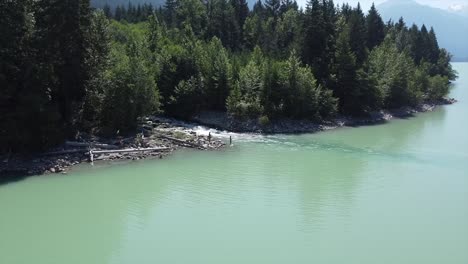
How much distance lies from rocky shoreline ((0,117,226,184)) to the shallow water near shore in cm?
144

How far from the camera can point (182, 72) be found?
53656 millimetres

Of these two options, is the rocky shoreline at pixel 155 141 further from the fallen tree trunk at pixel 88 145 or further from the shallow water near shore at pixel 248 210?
the shallow water near shore at pixel 248 210

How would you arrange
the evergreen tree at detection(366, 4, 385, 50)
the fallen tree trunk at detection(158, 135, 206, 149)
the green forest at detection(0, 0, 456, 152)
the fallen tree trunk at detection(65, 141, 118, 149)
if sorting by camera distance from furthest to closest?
the evergreen tree at detection(366, 4, 385, 50) < the fallen tree trunk at detection(158, 135, 206, 149) < the fallen tree trunk at detection(65, 141, 118, 149) < the green forest at detection(0, 0, 456, 152)

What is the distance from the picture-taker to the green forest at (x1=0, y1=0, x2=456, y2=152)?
33.9 meters

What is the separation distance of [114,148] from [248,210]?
15931 mm

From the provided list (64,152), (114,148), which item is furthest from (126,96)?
(64,152)

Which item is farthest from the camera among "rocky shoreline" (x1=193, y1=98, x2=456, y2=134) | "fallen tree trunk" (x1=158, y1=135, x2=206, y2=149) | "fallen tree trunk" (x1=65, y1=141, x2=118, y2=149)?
"rocky shoreline" (x1=193, y1=98, x2=456, y2=134)

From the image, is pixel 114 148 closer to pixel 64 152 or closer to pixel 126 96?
pixel 64 152

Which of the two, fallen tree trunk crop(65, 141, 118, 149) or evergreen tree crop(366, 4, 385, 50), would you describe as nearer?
fallen tree trunk crop(65, 141, 118, 149)

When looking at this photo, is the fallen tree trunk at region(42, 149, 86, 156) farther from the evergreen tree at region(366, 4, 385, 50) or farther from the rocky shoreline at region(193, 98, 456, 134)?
the evergreen tree at region(366, 4, 385, 50)

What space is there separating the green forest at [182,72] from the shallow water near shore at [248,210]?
6.50 metres

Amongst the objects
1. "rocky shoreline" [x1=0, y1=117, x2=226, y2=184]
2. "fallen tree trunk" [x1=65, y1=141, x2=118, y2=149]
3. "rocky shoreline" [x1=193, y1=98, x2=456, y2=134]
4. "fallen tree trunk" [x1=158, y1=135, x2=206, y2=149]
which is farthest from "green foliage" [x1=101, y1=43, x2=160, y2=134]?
"rocky shoreline" [x1=193, y1=98, x2=456, y2=134]

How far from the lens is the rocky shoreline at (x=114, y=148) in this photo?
3275 cm

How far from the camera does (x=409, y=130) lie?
56125 mm
